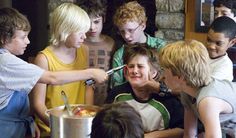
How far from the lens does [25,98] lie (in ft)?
5.60

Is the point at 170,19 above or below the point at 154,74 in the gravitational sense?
above

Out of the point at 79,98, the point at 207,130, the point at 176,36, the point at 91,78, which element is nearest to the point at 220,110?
the point at 207,130

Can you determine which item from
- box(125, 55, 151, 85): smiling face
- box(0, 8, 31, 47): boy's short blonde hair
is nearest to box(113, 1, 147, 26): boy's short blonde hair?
box(125, 55, 151, 85): smiling face

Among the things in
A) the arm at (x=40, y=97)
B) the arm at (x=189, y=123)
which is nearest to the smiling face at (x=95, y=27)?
the arm at (x=40, y=97)

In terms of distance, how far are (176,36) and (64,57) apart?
2.55ft

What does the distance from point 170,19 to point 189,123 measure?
0.96 meters

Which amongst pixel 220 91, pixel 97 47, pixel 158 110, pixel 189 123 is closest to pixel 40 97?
pixel 97 47

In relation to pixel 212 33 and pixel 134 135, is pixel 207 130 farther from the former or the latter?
pixel 212 33

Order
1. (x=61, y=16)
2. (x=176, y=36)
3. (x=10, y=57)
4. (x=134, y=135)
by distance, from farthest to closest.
Answer: (x=176, y=36)
(x=61, y=16)
(x=10, y=57)
(x=134, y=135)

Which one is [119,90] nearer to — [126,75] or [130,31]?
[126,75]

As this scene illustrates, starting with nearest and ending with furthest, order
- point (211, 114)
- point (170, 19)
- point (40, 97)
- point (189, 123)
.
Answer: point (211, 114)
point (189, 123)
point (40, 97)
point (170, 19)

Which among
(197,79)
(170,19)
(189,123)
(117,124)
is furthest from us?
(170,19)

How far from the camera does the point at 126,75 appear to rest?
1696mm

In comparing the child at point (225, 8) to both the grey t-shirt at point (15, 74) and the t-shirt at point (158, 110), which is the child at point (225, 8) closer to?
the t-shirt at point (158, 110)
